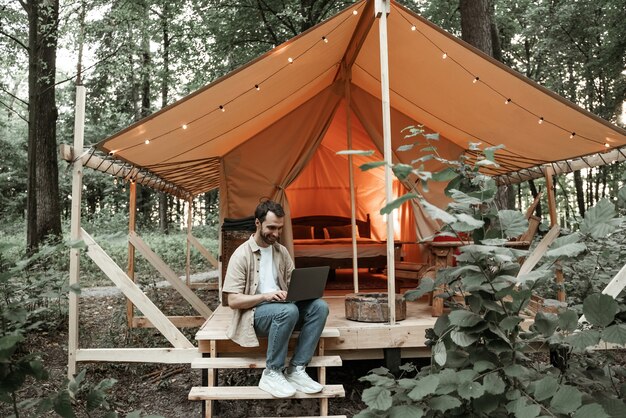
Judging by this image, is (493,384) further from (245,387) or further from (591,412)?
(245,387)

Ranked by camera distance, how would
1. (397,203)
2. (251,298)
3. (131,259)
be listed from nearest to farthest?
1. (397,203)
2. (251,298)
3. (131,259)

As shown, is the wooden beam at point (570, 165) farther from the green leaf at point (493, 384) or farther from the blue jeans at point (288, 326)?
the green leaf at point (493, 384)

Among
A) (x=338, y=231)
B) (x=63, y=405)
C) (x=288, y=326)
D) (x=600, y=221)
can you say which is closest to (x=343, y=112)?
(x=338, y=231)

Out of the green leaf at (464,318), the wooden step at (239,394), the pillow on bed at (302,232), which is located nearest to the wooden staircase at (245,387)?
the wooden step at (239,394)

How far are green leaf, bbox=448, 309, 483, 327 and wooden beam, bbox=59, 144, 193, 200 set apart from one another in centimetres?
295

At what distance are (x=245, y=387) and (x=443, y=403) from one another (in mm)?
1651

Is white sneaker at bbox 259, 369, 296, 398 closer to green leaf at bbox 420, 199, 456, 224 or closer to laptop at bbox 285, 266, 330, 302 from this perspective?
laptop at bbox 285, 266, 330, 302

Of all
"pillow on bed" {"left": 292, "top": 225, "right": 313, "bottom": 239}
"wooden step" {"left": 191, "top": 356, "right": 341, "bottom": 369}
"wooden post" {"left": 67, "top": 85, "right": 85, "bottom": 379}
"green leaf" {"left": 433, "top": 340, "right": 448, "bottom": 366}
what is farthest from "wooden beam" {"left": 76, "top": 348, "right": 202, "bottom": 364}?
"pillow on bed" {"left": 292, "top": 225, "right": 313, "bottom": 239}

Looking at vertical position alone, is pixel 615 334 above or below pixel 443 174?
below

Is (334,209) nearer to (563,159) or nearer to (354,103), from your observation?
(354,103)

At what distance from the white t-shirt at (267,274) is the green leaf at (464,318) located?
173cm

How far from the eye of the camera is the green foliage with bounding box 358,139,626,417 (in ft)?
4.90

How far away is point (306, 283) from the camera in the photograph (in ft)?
9.51

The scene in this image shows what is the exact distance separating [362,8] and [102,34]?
7396mm
